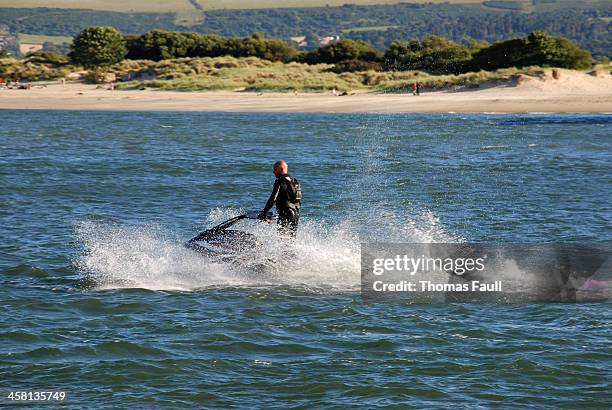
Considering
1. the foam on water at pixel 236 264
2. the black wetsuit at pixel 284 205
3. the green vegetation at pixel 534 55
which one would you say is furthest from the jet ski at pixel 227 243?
the green vegetation at pixel 534 55

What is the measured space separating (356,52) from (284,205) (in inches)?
2597

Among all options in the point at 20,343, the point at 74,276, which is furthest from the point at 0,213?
the point at 20,343

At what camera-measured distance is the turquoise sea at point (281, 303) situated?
10.7 metres

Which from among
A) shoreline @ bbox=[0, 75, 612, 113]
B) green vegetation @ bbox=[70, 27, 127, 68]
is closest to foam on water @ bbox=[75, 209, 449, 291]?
shoreline @ bbox=[0, 75, 612, 113]

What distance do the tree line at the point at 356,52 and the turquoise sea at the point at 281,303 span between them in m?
35.7

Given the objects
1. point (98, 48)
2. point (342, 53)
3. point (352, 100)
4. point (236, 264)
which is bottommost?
point (236, 264)

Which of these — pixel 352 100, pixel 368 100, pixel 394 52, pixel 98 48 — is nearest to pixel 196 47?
pixel 98 48

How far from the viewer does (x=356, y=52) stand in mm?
79125

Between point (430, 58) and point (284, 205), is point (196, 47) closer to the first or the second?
point (430, 58)

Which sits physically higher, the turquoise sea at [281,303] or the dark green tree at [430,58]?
the dark green tree at [430,58]

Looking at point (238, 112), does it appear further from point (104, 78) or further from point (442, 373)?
point (442, 373)

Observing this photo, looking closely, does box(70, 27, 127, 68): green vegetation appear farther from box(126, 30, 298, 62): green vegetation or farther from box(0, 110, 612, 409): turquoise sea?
box(0, 110, 612, 409): turquoise sea

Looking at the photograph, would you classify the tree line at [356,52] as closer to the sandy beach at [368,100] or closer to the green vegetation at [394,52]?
Result: the green vegetation at [394,52]

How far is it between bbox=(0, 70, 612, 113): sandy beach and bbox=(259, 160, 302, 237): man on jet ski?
36107mm
